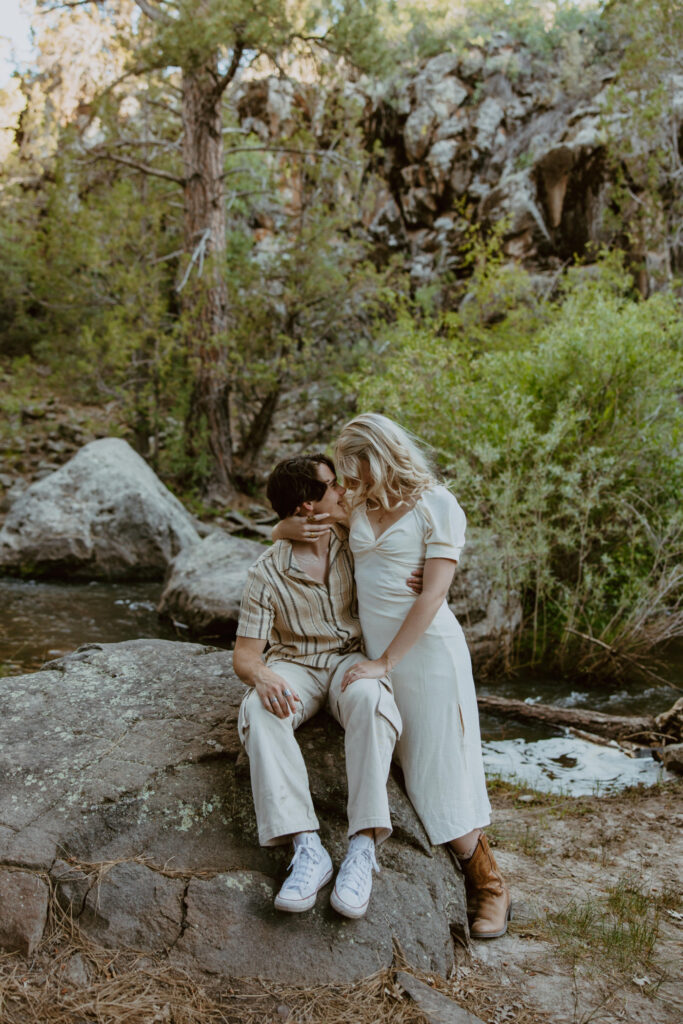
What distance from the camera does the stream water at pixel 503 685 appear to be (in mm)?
4863

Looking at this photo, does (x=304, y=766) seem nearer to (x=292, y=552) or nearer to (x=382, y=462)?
(x=292, y=552)

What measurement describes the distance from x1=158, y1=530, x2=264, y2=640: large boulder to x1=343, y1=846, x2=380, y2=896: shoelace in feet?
15.8

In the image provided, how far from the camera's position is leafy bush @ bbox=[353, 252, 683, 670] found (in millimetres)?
6336

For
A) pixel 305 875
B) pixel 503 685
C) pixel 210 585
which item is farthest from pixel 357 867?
pixel 210 585

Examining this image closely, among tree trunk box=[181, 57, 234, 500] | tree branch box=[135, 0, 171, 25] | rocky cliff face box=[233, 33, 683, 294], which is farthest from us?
rocky cliff face box=[233, 33, 683, 294]

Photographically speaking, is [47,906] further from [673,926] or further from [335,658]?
[673,926]

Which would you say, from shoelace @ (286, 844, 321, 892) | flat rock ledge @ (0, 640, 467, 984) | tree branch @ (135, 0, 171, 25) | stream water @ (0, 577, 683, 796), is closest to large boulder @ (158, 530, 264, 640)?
stream water @ (0, 577, 683, 796)

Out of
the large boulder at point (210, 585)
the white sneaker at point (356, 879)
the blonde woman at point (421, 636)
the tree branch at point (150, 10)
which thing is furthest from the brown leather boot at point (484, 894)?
the tree branch at point (150, 10)

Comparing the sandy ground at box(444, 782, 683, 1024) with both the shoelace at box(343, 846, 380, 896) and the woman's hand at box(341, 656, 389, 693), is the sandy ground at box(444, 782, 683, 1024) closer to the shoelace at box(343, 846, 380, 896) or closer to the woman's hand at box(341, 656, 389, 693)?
the shoelace at box(343, 846, 380, 896)

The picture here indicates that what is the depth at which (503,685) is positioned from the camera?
6402 mm

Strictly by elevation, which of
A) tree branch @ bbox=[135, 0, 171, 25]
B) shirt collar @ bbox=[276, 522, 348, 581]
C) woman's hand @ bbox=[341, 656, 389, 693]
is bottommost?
woman's hand @ bbox=[341, 656, 389, 693]

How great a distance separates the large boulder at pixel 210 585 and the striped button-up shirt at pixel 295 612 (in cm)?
430

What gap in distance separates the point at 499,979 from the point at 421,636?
1.09 metres

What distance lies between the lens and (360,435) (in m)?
2.74
